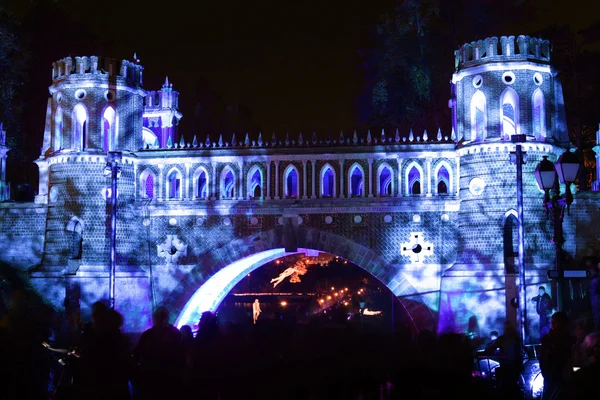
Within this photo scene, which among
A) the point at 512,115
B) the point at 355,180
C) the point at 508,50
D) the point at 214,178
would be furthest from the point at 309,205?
the point at 508,50

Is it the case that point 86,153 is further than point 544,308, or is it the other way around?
point 86,153

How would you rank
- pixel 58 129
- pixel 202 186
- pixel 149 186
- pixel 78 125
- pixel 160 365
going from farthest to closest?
pixel 202 186 < pixel 149 186 < pixel 58 129 < pixel 78 125 < pixel 160 365

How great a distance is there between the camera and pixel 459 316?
26.4 m

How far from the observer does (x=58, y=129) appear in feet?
97.4

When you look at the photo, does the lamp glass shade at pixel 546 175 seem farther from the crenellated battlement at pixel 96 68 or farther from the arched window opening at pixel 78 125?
the arched window opening at pixel 78 125

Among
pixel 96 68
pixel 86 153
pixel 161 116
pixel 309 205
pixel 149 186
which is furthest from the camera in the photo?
pixel 161 116

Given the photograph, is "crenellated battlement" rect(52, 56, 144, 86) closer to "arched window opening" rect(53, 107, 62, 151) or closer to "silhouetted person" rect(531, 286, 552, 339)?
"arched window opening" rect(53, 107, 62, 151)

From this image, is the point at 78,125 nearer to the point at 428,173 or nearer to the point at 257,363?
the point at 428,173

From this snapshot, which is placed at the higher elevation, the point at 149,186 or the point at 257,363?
the point at 149,186

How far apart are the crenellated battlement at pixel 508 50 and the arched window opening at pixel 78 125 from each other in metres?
12.7

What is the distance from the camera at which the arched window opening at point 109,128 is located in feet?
96.0

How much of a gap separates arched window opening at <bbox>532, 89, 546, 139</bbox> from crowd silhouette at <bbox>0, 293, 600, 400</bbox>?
1330cm

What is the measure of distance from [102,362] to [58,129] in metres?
21.8

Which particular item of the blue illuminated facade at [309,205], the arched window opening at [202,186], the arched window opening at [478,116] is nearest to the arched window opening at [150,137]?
the arched window opening at [202,186]
